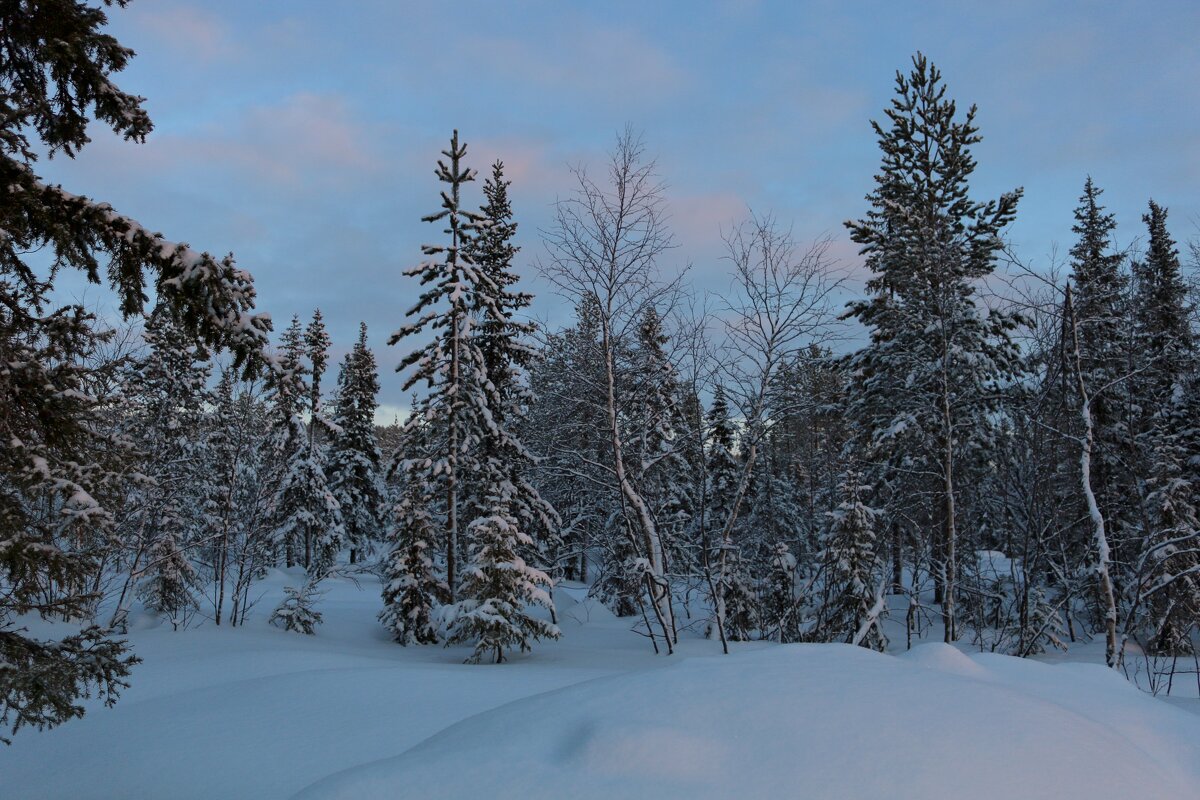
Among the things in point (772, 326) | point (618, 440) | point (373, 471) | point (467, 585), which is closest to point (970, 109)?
point (772, 326)

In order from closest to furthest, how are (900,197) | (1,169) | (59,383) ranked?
(1,169) < (59,383) < (900,197)

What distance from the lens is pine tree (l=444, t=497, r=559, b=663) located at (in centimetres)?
1562

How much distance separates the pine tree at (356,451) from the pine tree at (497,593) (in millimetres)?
22613

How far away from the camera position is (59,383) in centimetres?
579

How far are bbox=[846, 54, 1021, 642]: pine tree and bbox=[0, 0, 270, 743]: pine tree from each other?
1197 centimetres

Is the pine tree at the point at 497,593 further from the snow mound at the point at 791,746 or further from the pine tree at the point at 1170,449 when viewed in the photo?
the pine tree at the point at 1170,449

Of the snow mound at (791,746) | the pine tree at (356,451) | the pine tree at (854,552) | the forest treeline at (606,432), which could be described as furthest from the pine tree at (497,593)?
the pine tree at (356,451)

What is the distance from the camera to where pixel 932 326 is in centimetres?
1432

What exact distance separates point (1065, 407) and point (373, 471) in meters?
35.6

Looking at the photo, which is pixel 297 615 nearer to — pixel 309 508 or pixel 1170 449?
pixel 309 508

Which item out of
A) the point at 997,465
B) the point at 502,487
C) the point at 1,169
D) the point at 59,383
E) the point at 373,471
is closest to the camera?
the point at 1,169

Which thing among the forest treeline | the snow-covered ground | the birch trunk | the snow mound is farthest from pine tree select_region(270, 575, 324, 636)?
the birch trunk

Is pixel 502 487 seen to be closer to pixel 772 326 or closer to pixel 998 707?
pixel 772 326

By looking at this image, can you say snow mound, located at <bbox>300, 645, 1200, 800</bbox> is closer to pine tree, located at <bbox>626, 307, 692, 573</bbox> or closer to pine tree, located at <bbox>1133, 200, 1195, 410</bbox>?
pine tree, located at <bbox>626, 307, 692, 573</bbox>
